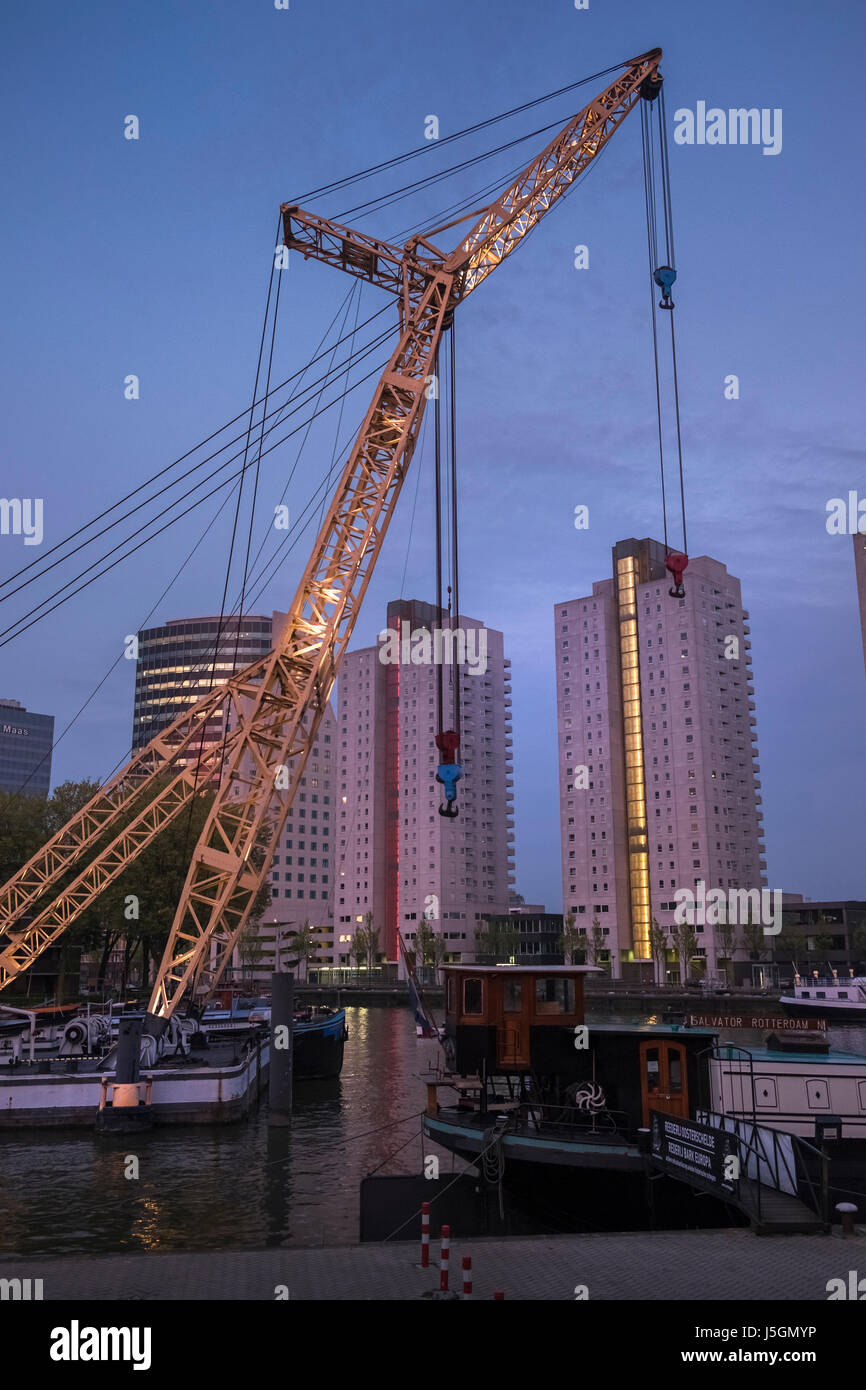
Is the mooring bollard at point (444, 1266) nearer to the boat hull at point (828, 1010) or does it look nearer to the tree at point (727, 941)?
the boat hull at point (828, 1010)

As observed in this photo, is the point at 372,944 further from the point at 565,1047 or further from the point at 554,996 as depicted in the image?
the point at 565,1047

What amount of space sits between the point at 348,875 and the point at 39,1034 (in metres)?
122

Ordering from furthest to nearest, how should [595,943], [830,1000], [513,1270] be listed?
[595,943], [830,1000], [513,1270]

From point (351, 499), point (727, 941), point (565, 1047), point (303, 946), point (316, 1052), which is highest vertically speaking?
point (351, 499)

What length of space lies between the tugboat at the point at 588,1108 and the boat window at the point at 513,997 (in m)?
0.02

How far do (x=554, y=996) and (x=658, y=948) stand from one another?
113335 millimetres

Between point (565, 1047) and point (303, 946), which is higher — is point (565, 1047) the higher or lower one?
the higher one

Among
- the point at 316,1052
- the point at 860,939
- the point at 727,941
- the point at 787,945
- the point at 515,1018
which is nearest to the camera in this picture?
the point at 515,1018

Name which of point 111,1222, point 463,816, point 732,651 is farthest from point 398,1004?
point 111,1222

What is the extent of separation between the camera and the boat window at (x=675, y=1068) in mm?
23016

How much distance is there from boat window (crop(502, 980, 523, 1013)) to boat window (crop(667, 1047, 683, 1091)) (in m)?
3.68

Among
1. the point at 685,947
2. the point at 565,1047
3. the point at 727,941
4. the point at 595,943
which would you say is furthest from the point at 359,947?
the point at 565,1047

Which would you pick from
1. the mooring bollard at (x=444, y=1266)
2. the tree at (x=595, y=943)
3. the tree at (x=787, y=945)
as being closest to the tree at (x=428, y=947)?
the tree at (x=595, y=943)

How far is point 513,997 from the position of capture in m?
24.0
